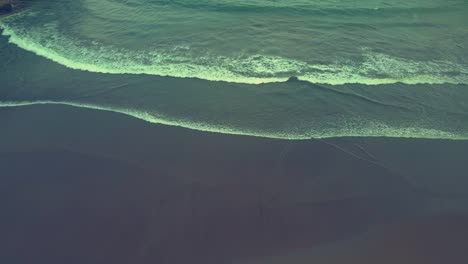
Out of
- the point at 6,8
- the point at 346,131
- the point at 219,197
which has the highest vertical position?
the point at 6,8

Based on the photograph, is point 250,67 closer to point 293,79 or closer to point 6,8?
point 293,79

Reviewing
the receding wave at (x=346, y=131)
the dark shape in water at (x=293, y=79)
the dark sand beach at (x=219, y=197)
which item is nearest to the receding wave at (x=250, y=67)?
the dark shape in water at (x=293, y=79)

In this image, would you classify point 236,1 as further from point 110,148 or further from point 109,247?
point 109,247

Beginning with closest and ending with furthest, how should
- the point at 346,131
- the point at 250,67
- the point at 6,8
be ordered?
the point at 346,131 < the point at 250,67 < the point at 6,8

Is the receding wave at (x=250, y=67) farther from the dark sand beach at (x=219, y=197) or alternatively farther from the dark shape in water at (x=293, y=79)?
the dark sand beach at (x=219, y=197)

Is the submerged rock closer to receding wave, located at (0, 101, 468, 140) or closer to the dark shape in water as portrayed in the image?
receding wave, located at (0, 101, 468, 140)

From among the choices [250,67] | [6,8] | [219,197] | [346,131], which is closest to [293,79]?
[250,67]
